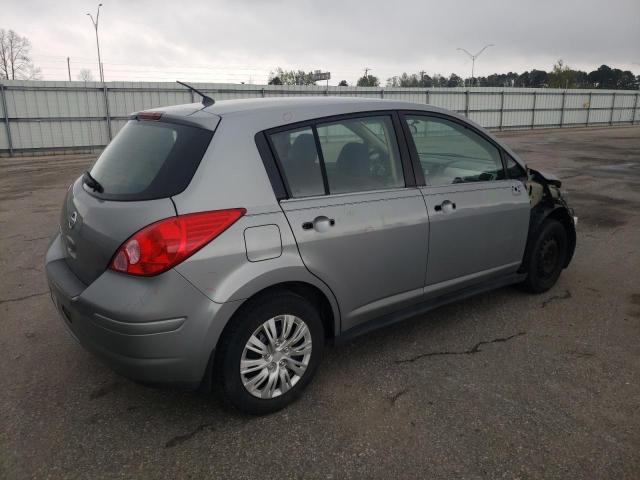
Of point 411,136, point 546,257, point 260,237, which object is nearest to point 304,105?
point 411,136

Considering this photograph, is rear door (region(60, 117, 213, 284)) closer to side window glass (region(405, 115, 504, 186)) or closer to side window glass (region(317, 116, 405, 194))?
side window glass (region(317, 116, 405, 194))

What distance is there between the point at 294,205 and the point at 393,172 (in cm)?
83

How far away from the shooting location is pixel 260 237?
2541 mm

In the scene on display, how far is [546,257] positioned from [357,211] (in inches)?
89.2

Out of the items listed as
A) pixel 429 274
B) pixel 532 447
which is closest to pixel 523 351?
pixel 429 274

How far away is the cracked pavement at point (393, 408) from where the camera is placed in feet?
7.83

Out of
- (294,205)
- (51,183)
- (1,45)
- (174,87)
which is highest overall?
(1,45)

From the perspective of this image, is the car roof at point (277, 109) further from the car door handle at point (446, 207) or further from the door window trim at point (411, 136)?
the car door handle at point (446, 207)

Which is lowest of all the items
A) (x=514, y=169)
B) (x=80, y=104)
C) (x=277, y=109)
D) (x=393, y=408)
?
(x=393, y=408)

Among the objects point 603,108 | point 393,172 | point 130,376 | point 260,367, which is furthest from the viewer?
point 603,108

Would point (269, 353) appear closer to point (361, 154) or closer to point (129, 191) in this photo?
point (129, 191)

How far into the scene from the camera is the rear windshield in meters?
2.50

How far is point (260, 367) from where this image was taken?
2.65 m

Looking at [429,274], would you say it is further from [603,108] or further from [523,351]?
[603,108]
